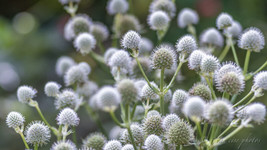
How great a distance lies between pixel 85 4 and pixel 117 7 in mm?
1206

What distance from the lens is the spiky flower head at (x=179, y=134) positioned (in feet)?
3.03

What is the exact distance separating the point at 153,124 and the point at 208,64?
221 millimetres

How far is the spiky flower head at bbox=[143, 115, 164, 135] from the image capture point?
3.23 feet

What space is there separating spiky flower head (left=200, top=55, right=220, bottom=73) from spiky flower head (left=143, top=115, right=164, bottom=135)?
0.18 m

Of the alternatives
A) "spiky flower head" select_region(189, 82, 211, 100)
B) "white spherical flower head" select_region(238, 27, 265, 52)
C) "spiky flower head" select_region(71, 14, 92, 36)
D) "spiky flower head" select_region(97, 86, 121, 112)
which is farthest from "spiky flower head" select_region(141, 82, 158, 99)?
"spiky flower head" select_region(71, 14, 92, 36)

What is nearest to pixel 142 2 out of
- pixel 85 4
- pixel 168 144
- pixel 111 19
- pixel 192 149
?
pixel 111 19

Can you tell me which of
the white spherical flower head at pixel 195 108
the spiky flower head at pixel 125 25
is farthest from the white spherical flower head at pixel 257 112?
the spiky flower head at pixel 125 25

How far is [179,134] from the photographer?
0.92 meters

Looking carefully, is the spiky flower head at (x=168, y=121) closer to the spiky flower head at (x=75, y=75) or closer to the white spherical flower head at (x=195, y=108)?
the white spherical flower head at (x=195, y=108)

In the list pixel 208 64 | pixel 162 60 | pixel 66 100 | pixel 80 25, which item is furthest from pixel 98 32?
pixel 208 64

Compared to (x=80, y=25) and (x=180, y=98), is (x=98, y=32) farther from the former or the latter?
(x=180, y=98)

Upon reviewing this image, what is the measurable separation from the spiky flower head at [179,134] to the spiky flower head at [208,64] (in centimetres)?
17

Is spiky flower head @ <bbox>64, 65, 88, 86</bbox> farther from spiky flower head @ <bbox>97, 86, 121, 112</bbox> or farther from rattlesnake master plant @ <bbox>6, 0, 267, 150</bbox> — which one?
spiky flower head @ <bbox>97, 86, 121, 112</bbox>

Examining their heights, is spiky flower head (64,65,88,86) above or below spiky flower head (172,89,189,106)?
above
